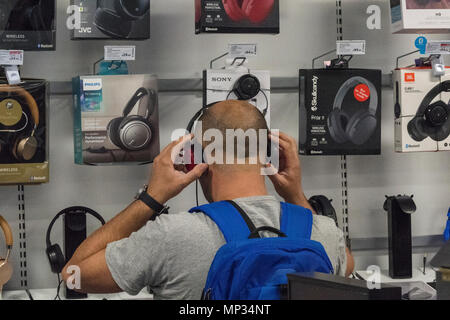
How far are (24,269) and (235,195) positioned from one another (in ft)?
4.06

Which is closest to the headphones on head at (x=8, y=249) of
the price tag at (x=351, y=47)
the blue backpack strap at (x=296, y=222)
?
the blue backpack strap at (x=296, y=222)

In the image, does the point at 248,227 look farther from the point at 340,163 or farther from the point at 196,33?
the point at 340,163

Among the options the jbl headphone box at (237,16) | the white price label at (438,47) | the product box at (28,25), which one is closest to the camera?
the product box at (28,25)

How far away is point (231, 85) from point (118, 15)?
0.46 m

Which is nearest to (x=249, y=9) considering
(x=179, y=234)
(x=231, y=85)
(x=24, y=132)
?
(x=231, y=85)

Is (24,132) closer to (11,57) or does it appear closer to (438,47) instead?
(11,57)

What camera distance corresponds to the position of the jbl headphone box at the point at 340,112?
2.59 meters

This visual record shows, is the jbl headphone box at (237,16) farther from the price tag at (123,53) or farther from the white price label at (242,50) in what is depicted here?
the price tag at (123,53)

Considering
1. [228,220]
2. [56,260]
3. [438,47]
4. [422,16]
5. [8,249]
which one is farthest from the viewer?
[438,47]

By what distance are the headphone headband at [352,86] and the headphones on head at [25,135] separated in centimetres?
106

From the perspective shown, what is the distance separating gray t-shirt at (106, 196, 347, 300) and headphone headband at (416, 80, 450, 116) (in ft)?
3.93

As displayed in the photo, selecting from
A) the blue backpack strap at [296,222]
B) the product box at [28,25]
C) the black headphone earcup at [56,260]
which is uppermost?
the product box at [28,25]

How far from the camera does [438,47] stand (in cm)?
266
